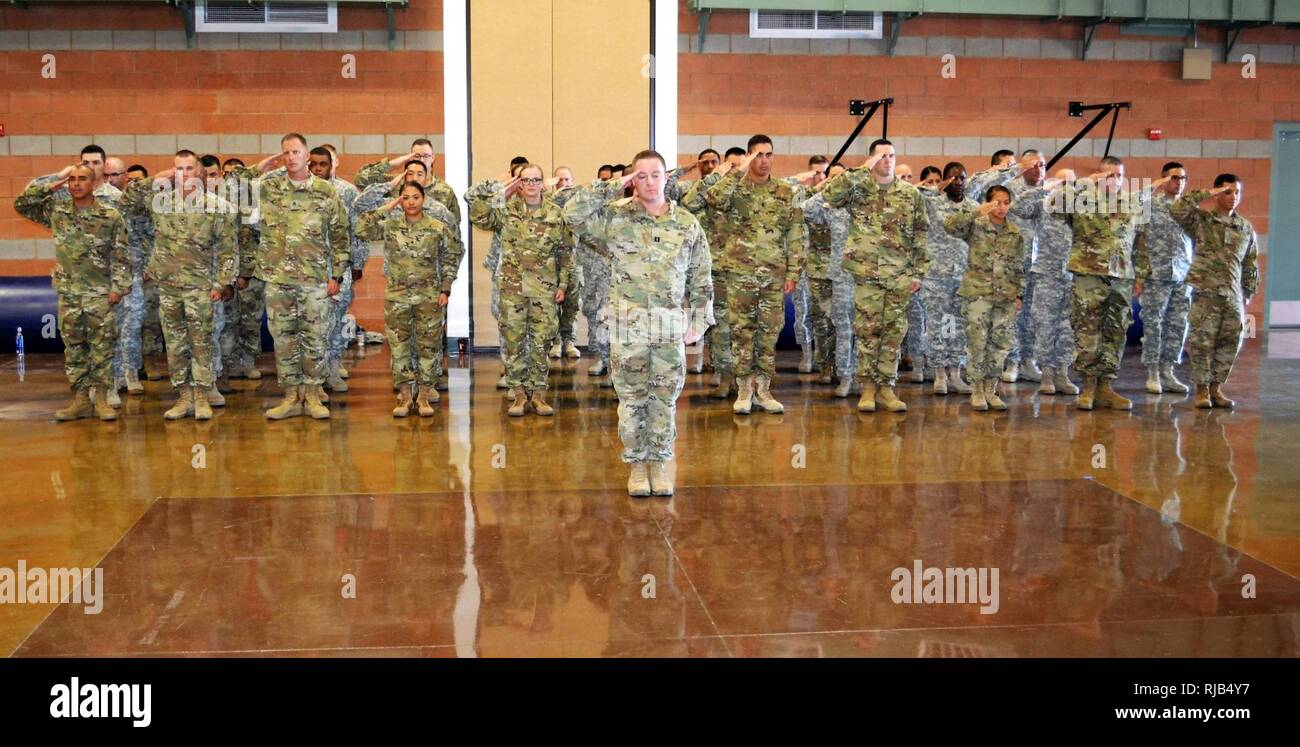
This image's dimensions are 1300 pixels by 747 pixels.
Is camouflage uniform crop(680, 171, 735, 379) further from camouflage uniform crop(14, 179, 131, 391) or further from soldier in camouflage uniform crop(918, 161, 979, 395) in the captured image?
camouflage uniform crop(14, 179, 131, 391)

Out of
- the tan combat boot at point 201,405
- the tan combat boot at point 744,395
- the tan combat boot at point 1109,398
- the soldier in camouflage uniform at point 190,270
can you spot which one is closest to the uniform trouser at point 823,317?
the tan combat boot at point 744,395

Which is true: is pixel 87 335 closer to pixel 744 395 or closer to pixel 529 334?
pixel 529 334

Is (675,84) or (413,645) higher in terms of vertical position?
(675,84)

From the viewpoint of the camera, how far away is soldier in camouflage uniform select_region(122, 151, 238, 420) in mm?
8211

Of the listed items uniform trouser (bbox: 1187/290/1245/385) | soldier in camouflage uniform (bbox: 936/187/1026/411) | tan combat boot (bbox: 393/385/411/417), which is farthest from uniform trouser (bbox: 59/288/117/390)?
uniform trouser (bbox: 1187/290/1245/385)

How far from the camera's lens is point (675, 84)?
44.8 ft

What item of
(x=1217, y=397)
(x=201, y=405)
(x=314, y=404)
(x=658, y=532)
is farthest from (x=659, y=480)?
(x=1217, y=397)

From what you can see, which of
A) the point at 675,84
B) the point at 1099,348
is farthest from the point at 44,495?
the point at 675,84

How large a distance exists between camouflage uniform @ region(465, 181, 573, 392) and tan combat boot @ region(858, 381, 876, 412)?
232cm

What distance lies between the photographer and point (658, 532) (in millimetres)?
5477

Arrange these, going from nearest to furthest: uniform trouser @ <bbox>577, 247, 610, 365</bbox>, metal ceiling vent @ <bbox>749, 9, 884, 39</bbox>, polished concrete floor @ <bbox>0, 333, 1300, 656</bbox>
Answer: polished concrete floor @ <bbox>0, 333, 1300, 656</bbox>
uniform trouser @ <bbox>577, 247, 610, 365</bbox>
metal ceiling vent @ <bbox>749, 9, 884, 39</bbox>

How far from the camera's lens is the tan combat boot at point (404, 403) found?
8.44 metres

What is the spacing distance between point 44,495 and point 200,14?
8463 millimetres
